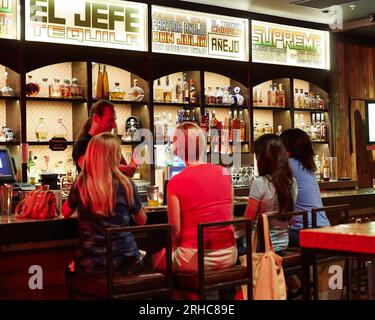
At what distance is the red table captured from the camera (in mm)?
2473

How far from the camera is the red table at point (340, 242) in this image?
8.11 ft

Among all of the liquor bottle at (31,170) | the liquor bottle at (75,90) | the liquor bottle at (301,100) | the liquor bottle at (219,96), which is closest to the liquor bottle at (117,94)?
the liquor bottle at (75,90)

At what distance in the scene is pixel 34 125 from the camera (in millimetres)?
6473

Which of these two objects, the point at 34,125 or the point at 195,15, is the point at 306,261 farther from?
the point at 195,15

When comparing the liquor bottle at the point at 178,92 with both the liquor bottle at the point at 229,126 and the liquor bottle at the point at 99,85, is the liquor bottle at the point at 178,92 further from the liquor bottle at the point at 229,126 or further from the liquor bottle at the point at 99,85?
the liquor bottle at the point at 99,85

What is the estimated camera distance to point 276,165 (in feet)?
13.3

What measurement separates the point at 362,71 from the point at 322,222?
5380 millimetres

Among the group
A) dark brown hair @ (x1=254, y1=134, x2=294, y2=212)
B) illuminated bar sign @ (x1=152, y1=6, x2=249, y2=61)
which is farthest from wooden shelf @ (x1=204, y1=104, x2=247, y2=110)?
dark brown hair @ (x1=254, y1=134, x2=294, y2=212)

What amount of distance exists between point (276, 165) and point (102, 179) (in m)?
1.16

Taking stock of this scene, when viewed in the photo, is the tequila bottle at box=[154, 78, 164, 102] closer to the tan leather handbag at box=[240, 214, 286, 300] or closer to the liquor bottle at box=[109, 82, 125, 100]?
the liquor bottle at box=[109, 82, 125, 100]

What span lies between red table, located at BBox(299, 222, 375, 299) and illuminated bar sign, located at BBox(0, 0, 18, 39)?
422cm

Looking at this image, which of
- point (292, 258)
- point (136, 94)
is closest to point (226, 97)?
point (136, 94)

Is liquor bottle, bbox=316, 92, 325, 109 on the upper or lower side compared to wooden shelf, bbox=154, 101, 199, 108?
upper

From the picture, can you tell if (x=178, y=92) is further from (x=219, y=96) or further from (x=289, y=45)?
(x=289, y=45)
